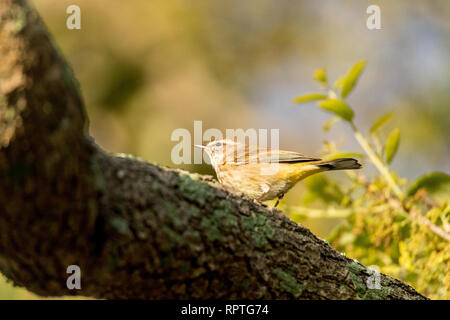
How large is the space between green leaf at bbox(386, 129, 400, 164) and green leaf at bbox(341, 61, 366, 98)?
15.9 inches

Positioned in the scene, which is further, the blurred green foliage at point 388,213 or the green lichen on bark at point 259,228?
the blurred green foliage at point 388,213

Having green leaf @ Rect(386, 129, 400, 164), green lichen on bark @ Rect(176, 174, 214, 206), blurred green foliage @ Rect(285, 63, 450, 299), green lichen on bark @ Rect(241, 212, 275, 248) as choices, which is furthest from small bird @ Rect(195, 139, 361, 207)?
green lichen on bark @ Rect(176, 174, 214, 206)

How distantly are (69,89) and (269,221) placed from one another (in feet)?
3.51

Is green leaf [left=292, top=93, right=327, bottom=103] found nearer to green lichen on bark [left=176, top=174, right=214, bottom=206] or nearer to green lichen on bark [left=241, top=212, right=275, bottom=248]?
green lichen on bark [left=241, top=212, right=275, bottom=248]

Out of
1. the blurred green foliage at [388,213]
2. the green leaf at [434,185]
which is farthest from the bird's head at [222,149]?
the green leaf at [434,185]

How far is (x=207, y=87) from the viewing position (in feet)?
24.1

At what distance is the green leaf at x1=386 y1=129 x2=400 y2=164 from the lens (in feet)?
10.0

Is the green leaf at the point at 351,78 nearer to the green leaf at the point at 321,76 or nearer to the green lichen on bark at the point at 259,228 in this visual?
the green leaf at the point at 321,76

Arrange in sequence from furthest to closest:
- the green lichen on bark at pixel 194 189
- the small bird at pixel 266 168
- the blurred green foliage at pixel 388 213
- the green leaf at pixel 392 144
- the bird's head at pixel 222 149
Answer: the bird's head at pixel 222 149
the small bird at pixel 266 168
the green leaf at pixel 392 144
the blurred green foliage at pixel 388 213
the green lichen on bark at pixel 194 189

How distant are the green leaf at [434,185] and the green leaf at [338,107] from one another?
1.89ft

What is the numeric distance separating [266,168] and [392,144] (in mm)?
946

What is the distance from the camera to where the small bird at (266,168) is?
3.46m
